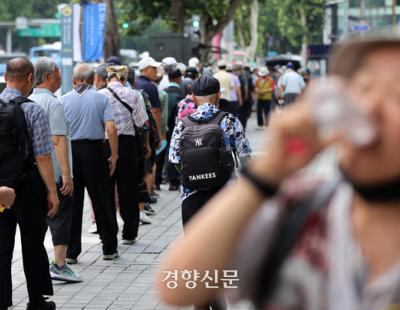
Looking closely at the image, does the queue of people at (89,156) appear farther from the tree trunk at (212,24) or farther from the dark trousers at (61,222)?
the tree trunk at (212,24)

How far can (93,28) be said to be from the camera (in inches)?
886

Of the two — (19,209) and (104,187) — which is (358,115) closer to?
(19,209)

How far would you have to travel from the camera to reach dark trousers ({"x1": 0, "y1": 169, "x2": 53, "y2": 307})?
7.58 meters

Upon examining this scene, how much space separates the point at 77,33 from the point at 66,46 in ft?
1.08

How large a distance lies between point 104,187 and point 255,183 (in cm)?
811

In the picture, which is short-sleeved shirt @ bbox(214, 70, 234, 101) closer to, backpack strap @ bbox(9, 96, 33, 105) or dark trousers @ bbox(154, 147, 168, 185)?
dark trousers @ bbox(154, 147, 168, 185)

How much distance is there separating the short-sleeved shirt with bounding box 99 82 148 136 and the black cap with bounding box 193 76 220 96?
3.01 meters

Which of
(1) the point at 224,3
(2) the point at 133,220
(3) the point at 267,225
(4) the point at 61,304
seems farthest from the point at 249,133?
(3) the point at 267,225

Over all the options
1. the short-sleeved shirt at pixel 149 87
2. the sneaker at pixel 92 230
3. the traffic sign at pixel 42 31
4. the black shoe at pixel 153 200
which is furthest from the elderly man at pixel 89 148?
→ the traffic sign at pixel 42 31

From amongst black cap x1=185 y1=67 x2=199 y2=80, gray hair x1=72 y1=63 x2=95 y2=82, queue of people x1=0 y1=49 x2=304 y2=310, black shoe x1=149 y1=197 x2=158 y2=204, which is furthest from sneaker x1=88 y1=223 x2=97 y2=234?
black cap x1=185 y1=67 x2=199 y2=80

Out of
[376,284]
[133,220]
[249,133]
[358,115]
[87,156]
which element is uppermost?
[358,115]

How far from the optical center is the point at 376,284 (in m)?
Result: 2.25

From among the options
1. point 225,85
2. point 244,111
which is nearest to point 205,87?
point 225,85

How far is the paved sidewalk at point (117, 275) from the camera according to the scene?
332 inches
